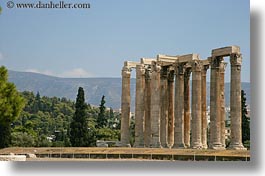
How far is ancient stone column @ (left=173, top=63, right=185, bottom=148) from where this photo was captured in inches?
1505

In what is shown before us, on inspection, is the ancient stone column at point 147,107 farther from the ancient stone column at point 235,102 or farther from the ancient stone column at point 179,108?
the ancient stone column at point 235,102

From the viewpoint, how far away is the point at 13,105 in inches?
1090

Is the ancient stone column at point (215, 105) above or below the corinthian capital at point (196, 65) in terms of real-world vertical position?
below

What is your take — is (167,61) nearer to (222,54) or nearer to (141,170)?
(222,54)

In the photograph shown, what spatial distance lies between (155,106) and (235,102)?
6679 mm

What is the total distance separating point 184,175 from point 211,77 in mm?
16333

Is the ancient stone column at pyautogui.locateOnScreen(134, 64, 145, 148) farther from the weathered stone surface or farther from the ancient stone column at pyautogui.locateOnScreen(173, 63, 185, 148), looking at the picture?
the weathered stone surface

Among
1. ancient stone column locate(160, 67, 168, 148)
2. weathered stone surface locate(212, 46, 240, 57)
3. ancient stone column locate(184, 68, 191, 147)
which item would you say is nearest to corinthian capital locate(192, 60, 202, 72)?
weathered stone surface locate(212, 46, 240, 57)

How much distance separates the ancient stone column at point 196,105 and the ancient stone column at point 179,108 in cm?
155

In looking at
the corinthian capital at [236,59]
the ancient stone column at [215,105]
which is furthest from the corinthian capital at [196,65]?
the corinthian capital at [236,59]

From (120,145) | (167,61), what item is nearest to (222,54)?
(167,61)

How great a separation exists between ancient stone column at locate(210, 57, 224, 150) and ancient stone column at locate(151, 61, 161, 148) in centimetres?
405

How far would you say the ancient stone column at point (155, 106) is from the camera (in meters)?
38.2

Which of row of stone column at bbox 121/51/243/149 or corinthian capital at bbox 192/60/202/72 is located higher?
corinthian capital at bbox 192/60/202/72
